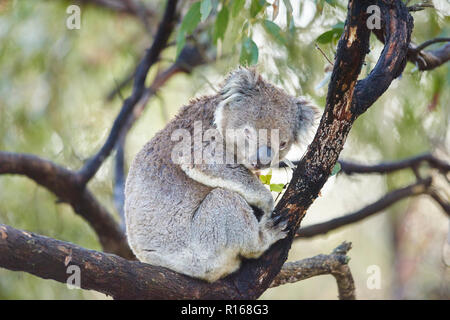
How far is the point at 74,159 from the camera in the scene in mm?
5562

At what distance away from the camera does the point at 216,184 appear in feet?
10.1

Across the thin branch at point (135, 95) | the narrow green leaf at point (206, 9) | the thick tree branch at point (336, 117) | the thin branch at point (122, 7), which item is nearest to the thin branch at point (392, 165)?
the thin branch at point (135, 95)

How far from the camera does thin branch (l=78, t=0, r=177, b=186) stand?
4621mm

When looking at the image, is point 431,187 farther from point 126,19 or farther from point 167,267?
point 126,19

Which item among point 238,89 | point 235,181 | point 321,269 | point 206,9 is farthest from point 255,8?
point 321,269

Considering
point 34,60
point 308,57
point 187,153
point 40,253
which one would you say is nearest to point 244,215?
point 187,153

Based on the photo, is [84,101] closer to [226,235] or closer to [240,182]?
[240,182]

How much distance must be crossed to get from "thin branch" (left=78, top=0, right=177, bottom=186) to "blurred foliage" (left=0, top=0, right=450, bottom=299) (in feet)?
0.60

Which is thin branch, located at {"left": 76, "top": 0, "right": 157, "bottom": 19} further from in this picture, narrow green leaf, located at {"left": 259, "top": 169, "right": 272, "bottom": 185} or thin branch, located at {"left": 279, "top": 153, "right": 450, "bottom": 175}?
narrow green leaf, located at {"left": 259, "top": 169, "right": 272, "bottom": 185}

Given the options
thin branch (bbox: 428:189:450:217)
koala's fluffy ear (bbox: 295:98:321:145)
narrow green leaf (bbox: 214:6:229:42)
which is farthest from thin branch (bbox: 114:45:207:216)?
thin branch (bbox: 428:189:450:217)

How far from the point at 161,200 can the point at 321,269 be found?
4.17 feet

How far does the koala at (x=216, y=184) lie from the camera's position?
9.55 feet

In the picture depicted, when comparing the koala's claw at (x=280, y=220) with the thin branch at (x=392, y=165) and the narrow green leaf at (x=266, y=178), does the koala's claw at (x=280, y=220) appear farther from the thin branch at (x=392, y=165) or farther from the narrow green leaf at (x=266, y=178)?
the thin branch at (x=392, y=165)
